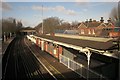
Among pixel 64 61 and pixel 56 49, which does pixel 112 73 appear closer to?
pixel 64 61

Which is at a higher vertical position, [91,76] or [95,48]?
[95,48]

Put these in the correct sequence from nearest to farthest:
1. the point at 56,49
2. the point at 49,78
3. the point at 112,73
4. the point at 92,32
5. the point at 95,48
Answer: the point at 95,48 → the point at 112,73 → the point at 49,78 → the point at 56,49 → the point at 92,32

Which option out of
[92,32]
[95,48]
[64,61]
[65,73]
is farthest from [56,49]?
[92,32]

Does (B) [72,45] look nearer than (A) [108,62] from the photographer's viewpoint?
No

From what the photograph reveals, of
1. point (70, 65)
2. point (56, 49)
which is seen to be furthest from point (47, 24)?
point (70, 65)

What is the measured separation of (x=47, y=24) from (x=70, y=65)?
5755 cm

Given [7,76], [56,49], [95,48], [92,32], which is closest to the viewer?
[95,48]

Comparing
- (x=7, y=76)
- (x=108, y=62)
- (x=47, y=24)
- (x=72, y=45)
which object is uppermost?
(x=47, y=24)

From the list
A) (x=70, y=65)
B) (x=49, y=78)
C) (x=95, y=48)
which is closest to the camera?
(x=95, y=48)

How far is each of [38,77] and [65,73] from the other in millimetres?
2198

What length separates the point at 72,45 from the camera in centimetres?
1391

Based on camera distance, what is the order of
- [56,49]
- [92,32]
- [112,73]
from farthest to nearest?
[92,32]
[56,49]
[112,73]

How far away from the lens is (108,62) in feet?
41.5

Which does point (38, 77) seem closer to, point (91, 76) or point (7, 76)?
point (7, 76)
